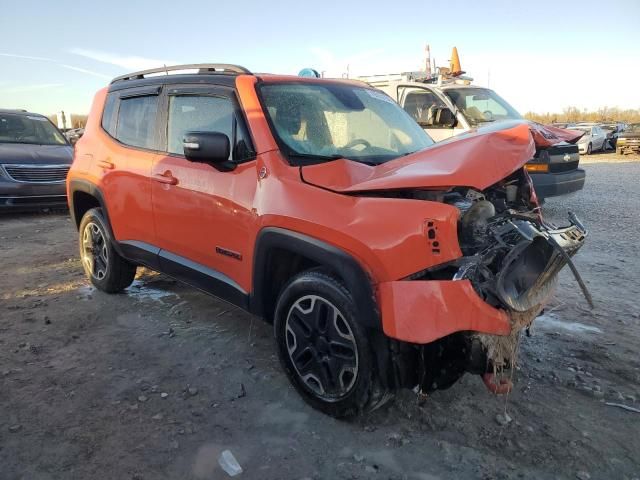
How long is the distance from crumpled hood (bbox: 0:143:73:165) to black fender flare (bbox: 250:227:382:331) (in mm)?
7741

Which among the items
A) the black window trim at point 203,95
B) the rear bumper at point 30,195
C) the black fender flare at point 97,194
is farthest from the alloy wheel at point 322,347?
the rear bumper at point 30,195

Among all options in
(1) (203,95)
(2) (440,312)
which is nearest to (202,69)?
(1) (203,95)

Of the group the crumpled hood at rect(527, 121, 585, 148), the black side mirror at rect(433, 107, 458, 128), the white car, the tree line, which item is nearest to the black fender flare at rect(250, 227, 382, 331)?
the crumpled hood at rect(527, 121, 585, 148)

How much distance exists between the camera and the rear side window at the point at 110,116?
4621mm

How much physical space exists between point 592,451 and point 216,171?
2.61 m

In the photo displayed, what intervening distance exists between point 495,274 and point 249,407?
5.15 feet

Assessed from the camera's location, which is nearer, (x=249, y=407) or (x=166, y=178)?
(x=249, y=407)

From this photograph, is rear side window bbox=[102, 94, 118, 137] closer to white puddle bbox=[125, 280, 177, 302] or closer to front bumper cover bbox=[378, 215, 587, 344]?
white puddle bbox=[125, 280, 177, 302]

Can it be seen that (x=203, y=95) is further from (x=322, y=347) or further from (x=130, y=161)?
(x=322, y=347)

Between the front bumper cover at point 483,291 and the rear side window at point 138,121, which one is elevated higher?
the rear side window at point 138,121

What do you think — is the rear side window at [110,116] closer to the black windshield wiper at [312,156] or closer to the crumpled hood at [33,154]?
the black windshield wiper at [312,156]

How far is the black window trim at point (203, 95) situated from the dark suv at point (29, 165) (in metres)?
6.22

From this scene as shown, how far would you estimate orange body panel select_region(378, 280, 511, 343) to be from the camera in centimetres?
A: 221

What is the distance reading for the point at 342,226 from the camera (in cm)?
251
